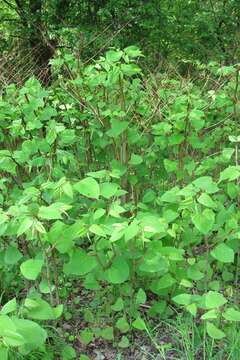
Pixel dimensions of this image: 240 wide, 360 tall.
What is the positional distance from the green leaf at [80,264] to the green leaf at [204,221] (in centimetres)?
42

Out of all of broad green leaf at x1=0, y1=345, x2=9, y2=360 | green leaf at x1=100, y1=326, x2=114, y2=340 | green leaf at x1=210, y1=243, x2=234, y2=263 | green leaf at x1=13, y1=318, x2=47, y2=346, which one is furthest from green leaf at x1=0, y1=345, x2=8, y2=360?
green leaf at x1=210, y1=243, x2=234, y2=263

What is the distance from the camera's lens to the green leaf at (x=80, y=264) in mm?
1921

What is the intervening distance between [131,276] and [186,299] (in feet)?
1.11

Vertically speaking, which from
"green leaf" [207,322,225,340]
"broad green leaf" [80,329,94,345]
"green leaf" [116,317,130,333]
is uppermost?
"green leaf" [207,322,225,340]

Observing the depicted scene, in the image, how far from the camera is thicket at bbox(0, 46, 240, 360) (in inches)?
72.7

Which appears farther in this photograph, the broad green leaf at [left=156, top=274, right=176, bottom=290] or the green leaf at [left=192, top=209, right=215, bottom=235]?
the broad green leaf at [left=156, top=274, right=176, bottom=290]

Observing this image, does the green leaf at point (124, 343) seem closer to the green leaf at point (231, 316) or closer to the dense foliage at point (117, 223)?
the dense foliage at point (117, 223)

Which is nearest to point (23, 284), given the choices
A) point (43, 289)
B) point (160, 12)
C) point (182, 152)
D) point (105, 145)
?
point (43, 289)

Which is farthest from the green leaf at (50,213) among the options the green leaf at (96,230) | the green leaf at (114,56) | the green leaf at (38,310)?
the green leaf at (114,56)

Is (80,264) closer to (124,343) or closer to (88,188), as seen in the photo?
(88,188)

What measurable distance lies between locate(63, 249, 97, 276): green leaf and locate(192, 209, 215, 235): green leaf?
424 millimetres

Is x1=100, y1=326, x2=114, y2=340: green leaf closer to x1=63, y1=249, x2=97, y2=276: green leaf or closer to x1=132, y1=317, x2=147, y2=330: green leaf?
x1=132, y1=317, x2=147, y2=330: green leaf

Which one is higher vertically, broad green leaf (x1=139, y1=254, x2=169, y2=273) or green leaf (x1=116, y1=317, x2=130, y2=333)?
broad green leaf (x1=139, y1=254, x2=169, y2=273)

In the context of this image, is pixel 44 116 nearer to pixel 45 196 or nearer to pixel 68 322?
pixel 45 196
